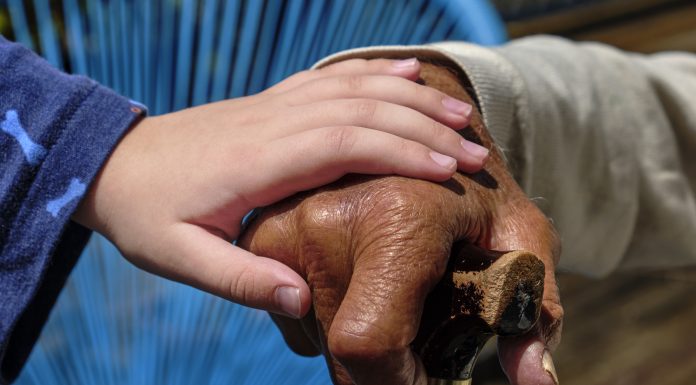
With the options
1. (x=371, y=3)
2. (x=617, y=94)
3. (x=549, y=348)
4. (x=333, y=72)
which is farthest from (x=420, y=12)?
(x=549, y=348)

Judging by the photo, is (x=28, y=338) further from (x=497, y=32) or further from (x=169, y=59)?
(x=497, y=32)

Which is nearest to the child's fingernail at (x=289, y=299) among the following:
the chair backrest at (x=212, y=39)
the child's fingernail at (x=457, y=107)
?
the child's fingernail at (x=457, y=107)

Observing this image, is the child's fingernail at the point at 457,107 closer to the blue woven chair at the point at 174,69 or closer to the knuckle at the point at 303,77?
the knuckle at the point at 303,77

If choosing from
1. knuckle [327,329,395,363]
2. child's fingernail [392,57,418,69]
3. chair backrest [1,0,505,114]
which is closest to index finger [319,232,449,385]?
knuckle [327,329,395,363]

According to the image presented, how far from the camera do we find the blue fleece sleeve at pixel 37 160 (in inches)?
26.7

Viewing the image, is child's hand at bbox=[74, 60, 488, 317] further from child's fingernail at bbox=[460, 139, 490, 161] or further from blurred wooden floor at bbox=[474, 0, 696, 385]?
blurred wooden floor at bbox=[474, 0, 696, 385]

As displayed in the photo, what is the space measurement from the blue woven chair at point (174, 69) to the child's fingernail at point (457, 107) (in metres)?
0.42

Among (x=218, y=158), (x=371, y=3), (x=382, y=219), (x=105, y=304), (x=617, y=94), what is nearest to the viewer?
(x=382, y=219)

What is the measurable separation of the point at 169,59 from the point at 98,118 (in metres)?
0.45

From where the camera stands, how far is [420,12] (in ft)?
3.98

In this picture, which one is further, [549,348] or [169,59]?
[169,59]

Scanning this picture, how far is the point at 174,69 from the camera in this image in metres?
1.15

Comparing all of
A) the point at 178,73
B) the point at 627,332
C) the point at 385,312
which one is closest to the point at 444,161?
the point at 385,312

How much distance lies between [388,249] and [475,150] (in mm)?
151
